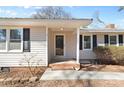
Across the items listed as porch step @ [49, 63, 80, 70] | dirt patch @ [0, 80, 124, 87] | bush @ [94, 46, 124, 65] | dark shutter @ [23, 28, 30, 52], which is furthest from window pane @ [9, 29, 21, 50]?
bush @ [94, 46, 124, 65]

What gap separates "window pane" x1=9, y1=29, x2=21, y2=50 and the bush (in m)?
6.73

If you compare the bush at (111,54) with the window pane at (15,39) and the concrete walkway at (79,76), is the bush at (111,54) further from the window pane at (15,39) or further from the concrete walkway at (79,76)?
the window pane at (15,39)

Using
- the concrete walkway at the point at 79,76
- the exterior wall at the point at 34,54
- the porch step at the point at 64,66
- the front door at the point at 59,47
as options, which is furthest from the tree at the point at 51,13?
the concrete walkway at the point at 79,76

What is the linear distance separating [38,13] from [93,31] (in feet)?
52.2

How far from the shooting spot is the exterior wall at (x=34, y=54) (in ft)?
34.4

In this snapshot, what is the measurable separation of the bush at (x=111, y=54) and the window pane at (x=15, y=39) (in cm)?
673

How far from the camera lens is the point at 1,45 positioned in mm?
10406

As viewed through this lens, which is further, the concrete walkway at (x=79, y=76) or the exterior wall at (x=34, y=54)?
the exterior wall at (x=34, y=54)

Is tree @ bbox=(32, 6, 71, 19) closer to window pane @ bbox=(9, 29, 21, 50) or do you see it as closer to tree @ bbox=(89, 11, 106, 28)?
tree @ bbox=(89, 11, 106, 28)

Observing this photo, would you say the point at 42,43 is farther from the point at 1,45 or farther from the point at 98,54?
the point at 98,54

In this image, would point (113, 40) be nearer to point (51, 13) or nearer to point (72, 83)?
point (72, 83)

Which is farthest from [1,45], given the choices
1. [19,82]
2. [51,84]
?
[51,84]

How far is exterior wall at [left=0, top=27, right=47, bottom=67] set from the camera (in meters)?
10.5

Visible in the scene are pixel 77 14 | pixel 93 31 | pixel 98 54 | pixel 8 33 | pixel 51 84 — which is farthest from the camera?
pixel 77 14
